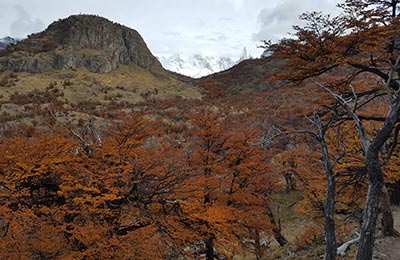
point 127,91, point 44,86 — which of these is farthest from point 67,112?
point 127,91

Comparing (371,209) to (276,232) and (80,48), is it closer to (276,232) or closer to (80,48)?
(276,232)

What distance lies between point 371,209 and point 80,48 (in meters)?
59.0

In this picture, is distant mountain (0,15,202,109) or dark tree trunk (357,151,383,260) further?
distant mountain (0,15,202,109)

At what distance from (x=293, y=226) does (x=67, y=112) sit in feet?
77.9

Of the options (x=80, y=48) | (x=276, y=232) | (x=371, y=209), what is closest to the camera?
(x=371, y=209)

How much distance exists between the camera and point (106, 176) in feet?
33.2

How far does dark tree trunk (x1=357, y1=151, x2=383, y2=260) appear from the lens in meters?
6.27

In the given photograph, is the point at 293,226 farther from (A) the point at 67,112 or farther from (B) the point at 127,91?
(B) the point at 127,91

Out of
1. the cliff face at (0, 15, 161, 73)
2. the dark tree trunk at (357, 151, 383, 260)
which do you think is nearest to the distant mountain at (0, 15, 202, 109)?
the cliff face at (0, 15, 161, 73)

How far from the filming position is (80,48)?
5753 centimetres

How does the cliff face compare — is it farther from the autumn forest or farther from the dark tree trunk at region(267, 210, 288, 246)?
the dark tree trunk at region(267, 210, 288, 246)

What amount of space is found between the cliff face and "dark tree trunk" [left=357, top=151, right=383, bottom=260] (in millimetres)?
52312

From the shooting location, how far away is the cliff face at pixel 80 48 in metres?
50.8

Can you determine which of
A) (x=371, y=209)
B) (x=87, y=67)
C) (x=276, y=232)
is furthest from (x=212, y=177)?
(x=87, y=67)
